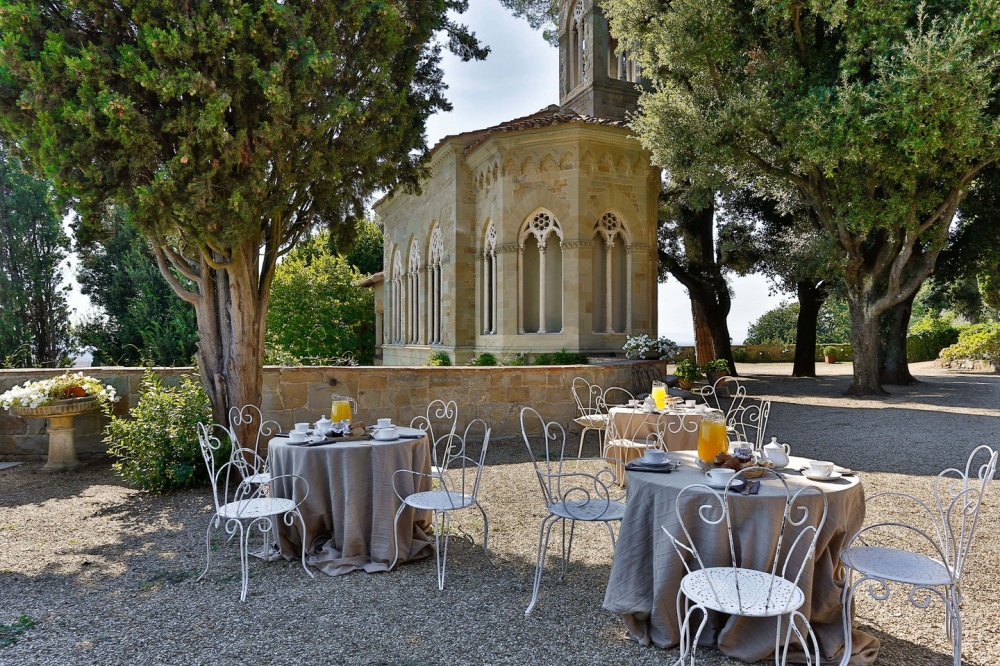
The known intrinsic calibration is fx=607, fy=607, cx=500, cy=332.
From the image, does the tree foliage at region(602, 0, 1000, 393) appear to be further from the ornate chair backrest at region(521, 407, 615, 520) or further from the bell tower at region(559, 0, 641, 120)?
the ornate chair backrest at region(521, 407, 615, 520)

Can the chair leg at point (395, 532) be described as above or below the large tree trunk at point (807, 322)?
→ below

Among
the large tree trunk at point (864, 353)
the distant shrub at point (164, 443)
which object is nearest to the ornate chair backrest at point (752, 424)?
the large tree trunk at point (864, 353)

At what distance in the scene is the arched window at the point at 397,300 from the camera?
1939 centimetres

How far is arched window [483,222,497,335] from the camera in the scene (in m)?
13.8

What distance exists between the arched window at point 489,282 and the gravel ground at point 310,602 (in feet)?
26.3

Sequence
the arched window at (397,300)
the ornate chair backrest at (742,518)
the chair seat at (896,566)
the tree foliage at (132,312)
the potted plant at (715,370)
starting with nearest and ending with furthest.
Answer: the chair seat at (896,566) < the ornate chair backrest at (742,518) < the potted plant at (715,370) < the arched window at (397,300) < the tree foliage at (132,312)

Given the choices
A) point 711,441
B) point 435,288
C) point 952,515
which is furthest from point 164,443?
point 435,288

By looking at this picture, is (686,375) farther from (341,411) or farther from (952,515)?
(341,411)

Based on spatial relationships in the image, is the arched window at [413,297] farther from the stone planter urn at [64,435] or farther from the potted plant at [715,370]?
the stone planter urn at [64,435]

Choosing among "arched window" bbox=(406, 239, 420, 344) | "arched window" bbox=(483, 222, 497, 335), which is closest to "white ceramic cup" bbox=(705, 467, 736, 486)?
"arched window" bbox=(483, 222, 497, 335)

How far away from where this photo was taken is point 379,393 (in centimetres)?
820

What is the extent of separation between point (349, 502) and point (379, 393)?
4.15 m

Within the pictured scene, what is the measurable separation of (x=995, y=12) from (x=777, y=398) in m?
7.84

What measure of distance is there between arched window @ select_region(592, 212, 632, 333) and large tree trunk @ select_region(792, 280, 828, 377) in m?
8.20
